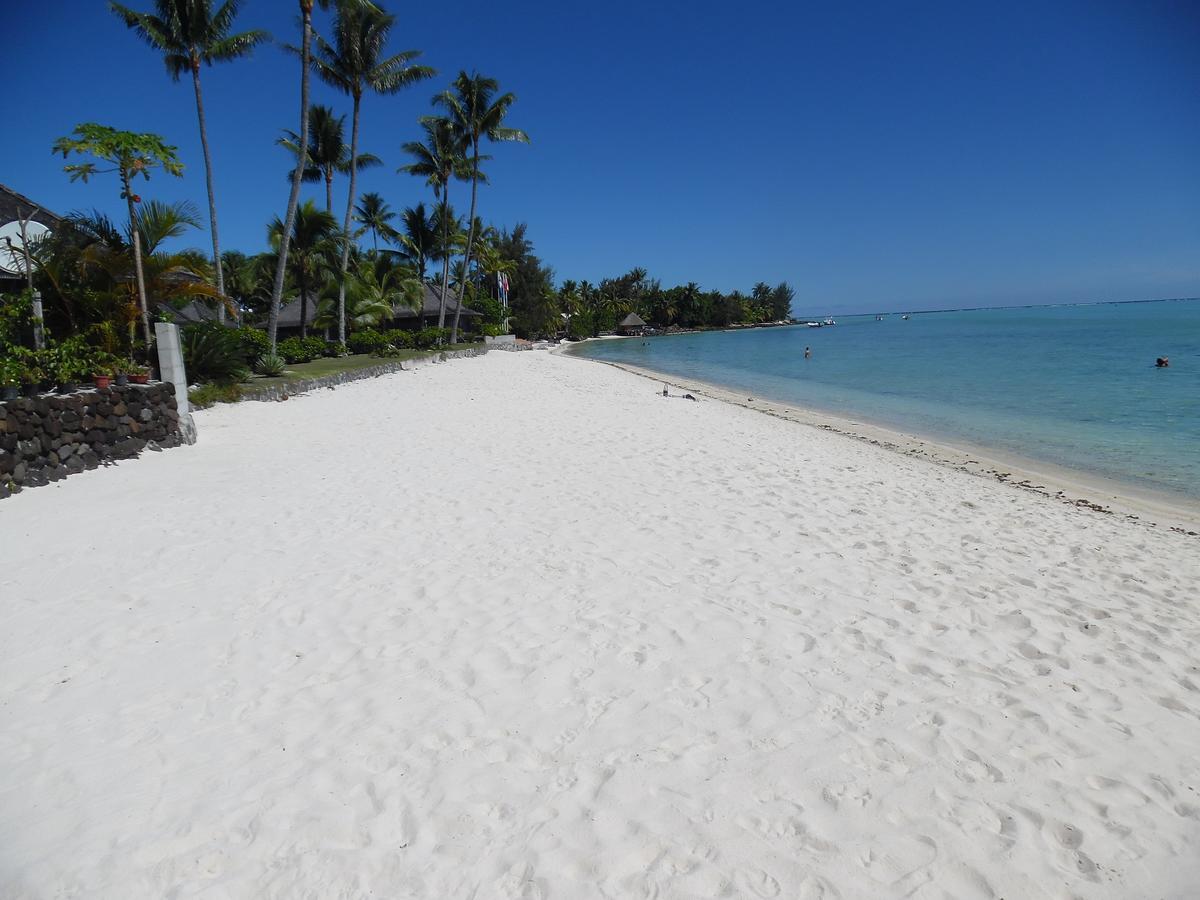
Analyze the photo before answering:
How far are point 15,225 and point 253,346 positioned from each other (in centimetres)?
502

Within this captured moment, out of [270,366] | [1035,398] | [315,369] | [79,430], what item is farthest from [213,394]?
[1035,398]

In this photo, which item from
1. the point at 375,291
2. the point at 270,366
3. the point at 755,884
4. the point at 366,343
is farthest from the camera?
the point at 375,291

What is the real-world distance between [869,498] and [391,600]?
496cm

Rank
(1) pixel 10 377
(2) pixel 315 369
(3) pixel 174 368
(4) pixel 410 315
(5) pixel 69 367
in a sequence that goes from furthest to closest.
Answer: (4) pixel 410 315
(2) pixel 315 369
(3) pixel 174 368
(5) pixel 69 367
(1) pixel 10 377

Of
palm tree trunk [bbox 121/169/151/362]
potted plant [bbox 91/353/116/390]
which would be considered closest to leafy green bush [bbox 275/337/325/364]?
palm tree trunk [bbox 121/169/151/362]

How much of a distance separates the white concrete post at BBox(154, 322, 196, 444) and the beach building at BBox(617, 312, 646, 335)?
81.3 metres

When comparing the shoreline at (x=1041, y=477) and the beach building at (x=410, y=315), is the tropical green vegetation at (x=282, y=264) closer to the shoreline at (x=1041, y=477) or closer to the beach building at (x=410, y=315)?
the beach building at (x=410, y=315)

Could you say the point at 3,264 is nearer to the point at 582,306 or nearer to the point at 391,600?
the point at 391,600

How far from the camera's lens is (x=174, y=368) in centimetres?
859

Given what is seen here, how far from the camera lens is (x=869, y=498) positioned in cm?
654

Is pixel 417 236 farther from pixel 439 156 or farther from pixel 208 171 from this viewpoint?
pixel 208 171

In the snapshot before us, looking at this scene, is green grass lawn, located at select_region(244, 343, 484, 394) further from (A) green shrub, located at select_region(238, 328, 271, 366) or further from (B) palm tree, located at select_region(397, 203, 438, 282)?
(B) palm tree, located at select_region(397, 203, 438, 282)

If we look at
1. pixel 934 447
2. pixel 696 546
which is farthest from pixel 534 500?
pixel 934 447

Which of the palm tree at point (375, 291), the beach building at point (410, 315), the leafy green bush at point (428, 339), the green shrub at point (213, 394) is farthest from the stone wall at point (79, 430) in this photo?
the beach building at point (410, 315)
